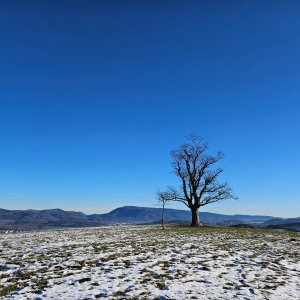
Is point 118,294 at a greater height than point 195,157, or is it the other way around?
point 195,157

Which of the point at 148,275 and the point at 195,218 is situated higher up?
the point at 195,218

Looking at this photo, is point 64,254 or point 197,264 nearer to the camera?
point 197,264

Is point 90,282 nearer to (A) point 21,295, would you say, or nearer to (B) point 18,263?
(A) point 21,295

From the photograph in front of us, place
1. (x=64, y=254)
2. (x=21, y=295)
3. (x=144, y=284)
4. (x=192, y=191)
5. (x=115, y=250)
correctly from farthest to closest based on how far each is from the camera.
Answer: (x=192, y=191) < (x=115, y=250) < (x=64, y=254) < (x=144, y=284) < (x=21, y=295)

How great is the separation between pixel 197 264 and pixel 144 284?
176 inches

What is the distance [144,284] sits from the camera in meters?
10.7

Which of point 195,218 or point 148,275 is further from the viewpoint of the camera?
point 195,218

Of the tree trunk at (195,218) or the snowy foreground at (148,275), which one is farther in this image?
the tree trunk at (195,218)

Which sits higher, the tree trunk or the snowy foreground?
the tree trunk

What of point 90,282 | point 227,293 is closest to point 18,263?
point 90,282

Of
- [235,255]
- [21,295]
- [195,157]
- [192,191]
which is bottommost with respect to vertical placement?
[21,295]

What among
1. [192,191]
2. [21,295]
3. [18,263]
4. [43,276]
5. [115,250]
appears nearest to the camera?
[21,295]

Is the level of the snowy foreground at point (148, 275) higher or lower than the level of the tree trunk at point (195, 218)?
lower

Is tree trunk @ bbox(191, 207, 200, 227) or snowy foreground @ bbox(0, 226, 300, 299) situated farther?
tree trunk @ bbox(191, 207, 200, 227)
